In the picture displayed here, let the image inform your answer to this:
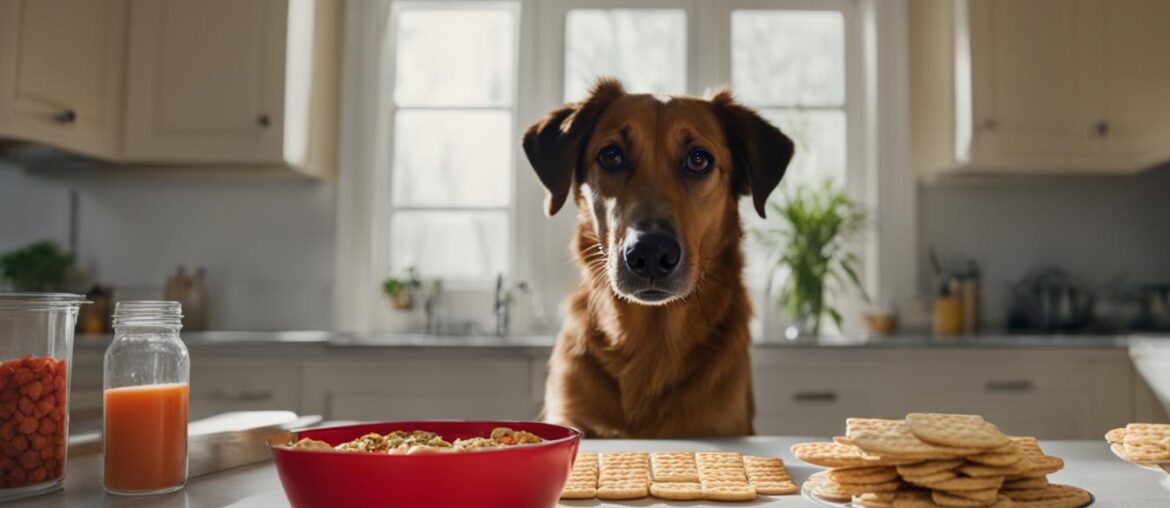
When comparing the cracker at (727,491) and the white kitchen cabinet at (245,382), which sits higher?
the cracker at (727,491)

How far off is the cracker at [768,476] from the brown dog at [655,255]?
46 cm

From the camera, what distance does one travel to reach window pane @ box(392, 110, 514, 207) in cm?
356

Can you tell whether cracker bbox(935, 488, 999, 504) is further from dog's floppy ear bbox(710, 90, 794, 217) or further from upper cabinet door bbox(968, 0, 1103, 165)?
upper cabinet door bbox(968, 0, 1103, 165)

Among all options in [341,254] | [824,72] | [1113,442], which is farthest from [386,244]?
[1113,442]

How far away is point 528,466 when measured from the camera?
651mm

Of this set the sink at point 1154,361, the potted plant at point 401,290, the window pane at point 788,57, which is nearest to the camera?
the sink at point 1154,361

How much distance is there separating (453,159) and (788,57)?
143 centimetres

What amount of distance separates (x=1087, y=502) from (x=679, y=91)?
298cm

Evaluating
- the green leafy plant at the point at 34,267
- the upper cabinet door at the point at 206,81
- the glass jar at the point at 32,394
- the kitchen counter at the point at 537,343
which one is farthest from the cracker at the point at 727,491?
the green leafy plant at the point at 34,267

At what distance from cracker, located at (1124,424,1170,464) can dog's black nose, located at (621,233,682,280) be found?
62 cm

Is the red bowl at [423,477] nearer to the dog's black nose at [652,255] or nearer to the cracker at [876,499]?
the cracker at [876,499]

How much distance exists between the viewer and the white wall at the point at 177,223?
136 inches

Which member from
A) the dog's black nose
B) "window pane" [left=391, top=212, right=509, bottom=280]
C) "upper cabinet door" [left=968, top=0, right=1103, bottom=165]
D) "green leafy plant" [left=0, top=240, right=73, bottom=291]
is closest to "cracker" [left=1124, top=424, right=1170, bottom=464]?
the dog's black nose

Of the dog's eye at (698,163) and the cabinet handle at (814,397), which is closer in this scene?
the dog's eye at (698,163)
